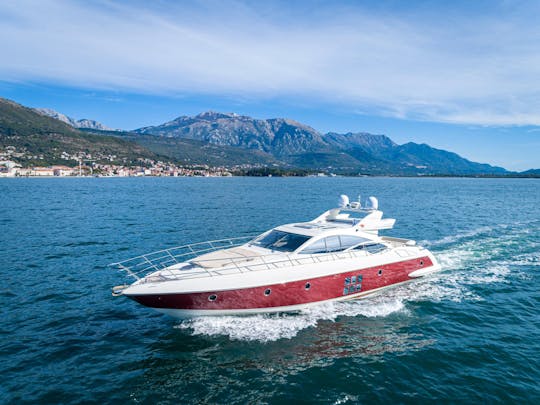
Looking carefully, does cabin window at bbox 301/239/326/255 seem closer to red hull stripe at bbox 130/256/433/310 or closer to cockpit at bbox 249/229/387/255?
cockpit at bbox 249/229/387/255

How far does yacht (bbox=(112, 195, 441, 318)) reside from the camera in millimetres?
12531

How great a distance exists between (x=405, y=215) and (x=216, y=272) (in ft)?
127

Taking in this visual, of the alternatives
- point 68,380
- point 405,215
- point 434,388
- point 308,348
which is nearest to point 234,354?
point 308,348

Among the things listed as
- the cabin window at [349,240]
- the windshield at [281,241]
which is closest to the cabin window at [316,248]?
the windshield at [281,241]

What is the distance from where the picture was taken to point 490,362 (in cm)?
1134

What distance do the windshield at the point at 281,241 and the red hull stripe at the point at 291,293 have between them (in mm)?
1957

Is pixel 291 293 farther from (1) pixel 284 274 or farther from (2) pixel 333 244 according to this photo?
(2) pixel 333 244

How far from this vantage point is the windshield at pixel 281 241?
1556 cm

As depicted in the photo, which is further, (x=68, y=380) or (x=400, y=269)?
(x=400, y=269)

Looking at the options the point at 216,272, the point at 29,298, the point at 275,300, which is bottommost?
the point at 29,298

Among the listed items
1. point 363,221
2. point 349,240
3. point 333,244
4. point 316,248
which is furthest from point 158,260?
point 363,221

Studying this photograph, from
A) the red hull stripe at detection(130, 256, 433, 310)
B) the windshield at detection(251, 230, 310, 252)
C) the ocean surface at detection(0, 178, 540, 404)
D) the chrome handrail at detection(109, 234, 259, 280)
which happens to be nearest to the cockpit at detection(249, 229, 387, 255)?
the windshield at detection(251, 230, 310, 252)

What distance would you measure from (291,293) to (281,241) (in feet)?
9.54

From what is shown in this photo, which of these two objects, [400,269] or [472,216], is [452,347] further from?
[472,216]
